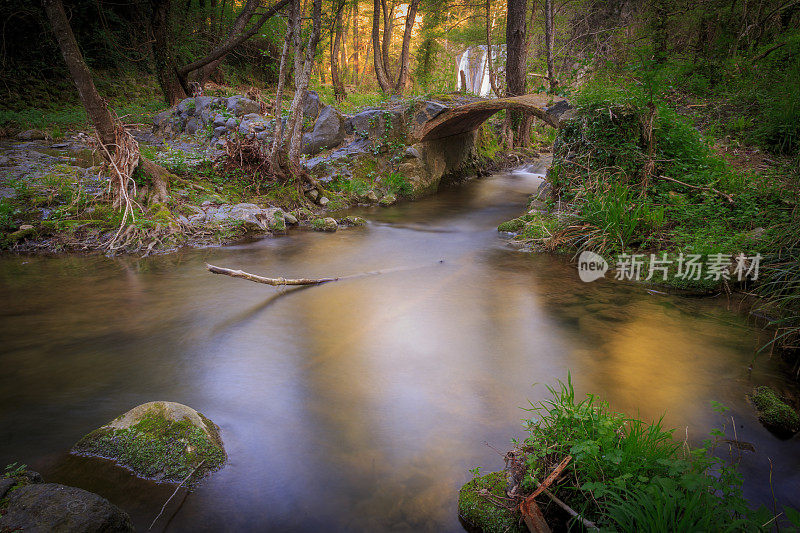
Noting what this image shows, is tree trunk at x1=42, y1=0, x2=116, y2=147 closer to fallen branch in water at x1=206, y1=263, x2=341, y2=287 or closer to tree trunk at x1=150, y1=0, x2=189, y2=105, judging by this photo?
fallen branch in water at x1=206, y1=263, x2=341, y2=287

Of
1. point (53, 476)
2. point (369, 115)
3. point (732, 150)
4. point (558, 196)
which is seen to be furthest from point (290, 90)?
point (53, 476)

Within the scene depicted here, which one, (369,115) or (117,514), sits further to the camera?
(369,115)

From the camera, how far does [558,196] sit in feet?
29.9

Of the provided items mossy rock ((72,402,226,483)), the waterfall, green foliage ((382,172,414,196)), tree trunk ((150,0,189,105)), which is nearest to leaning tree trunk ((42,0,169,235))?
mossy rock ((72,402,226,483))

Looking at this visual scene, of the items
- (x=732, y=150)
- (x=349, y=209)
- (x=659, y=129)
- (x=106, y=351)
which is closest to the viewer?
(x=106, y=351)

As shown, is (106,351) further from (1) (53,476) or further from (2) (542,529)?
(2) (542,529)

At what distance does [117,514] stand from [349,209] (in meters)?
10.3

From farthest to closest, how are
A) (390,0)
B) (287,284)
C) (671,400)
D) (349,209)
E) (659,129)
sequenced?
1. (390,0)
2. (349,209)
3. (659,129)
4. (287,284)
5. (671,400)

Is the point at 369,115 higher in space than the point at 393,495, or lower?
higher

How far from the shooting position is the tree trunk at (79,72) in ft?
23.2

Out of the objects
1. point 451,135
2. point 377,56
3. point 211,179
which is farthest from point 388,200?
point 377,56

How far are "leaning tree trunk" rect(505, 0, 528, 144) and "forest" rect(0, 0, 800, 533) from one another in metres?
0.09

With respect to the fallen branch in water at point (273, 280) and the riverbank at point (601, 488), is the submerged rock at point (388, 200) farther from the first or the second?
the riverbank at point (601, 488)

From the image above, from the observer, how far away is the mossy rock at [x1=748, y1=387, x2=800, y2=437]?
11.3 ft
